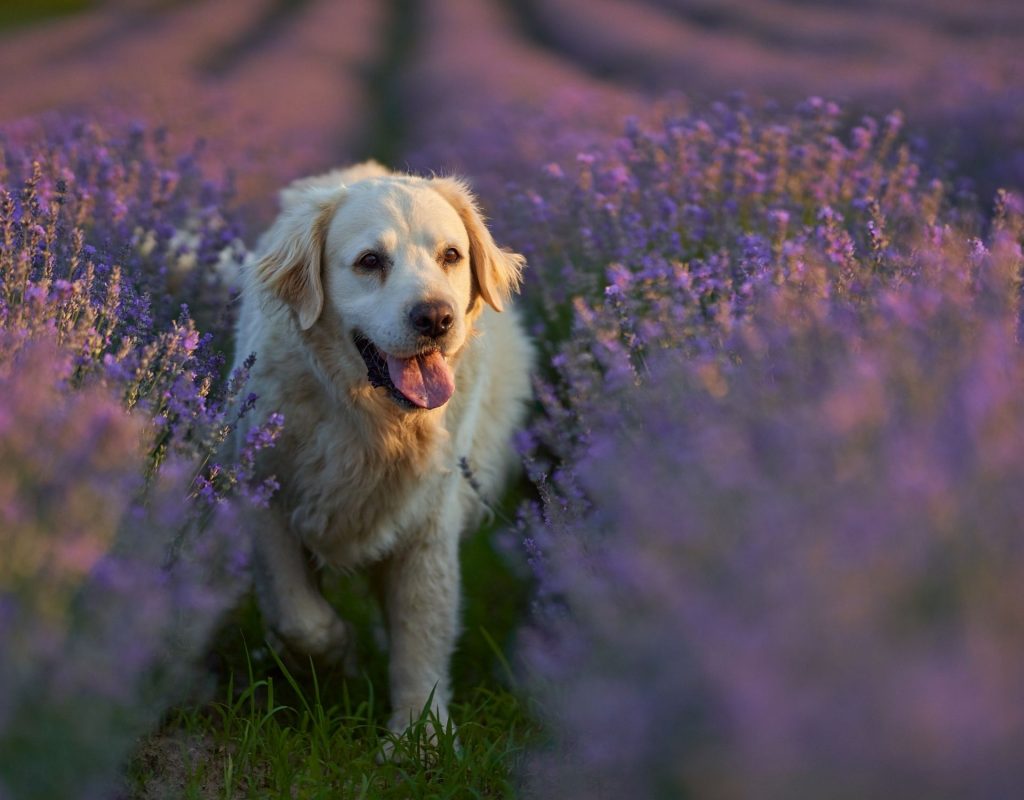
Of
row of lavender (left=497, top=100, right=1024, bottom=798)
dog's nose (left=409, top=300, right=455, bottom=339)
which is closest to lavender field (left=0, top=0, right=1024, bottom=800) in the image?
row of lavender (left=497, top=100, right=1024, bottom=798)

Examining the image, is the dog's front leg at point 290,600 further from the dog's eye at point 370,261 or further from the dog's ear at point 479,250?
the dog's ear at point 479,250

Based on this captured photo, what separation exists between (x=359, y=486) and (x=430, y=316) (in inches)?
23.9

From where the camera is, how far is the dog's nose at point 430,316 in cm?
265

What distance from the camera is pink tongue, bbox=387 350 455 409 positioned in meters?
2.79

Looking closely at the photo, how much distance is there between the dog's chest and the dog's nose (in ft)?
1.39

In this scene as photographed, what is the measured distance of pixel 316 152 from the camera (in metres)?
7.73

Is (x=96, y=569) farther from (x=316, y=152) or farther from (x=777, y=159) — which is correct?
(x=316, y=152)

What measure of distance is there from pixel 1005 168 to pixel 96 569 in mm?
4268

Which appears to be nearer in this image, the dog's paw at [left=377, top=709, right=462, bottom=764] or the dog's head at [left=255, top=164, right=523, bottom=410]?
the dog's paw at [left=377, top=709, right=462, bottom=764]

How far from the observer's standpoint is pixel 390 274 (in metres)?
2.84

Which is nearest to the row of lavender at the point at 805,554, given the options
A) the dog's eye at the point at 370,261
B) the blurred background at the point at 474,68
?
the dog's eye at the point at 370,261

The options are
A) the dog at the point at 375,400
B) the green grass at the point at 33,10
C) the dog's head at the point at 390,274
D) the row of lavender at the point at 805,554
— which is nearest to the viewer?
the row of lavender at the point at 805,554

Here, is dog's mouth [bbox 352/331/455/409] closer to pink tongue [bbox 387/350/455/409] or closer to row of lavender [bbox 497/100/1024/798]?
pink tongue [bbox 387/350/455/409]

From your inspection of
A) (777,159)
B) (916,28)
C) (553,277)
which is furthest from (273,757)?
(916,28)
